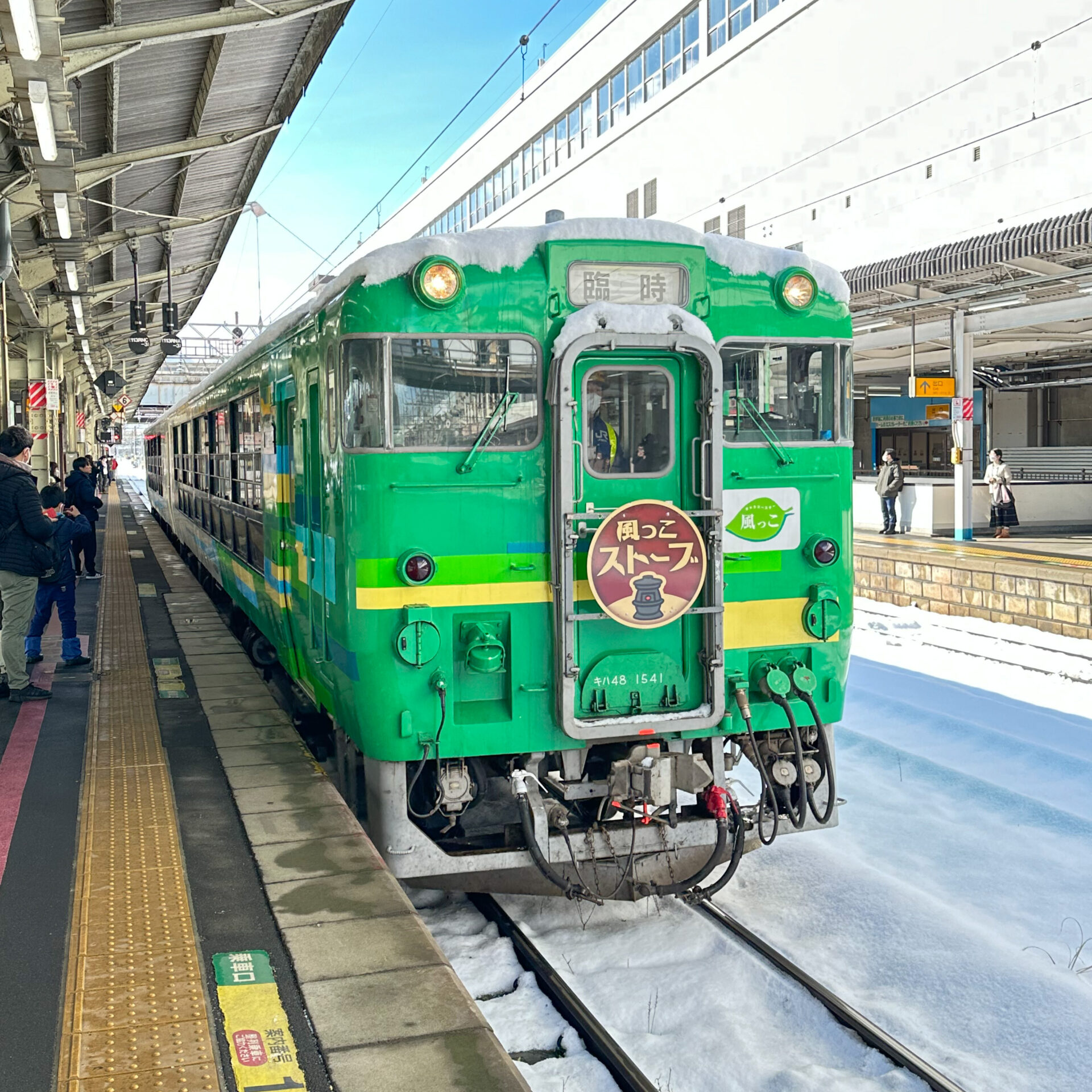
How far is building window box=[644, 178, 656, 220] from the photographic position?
29.6 meters

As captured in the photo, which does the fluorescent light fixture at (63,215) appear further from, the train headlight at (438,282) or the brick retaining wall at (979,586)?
the brick retaining wall at (979,586)

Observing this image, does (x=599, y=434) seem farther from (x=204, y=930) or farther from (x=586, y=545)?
(x=204, y=930)

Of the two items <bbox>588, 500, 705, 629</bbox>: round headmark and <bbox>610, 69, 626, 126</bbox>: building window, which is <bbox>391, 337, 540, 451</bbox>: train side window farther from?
<bbox>610, 69, 626, 126</bbox>: building window

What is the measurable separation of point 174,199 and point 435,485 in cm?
1185

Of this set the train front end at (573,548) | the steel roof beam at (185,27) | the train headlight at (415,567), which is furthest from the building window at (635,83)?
the train headlight at (415,567)

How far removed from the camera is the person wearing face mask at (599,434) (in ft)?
16.6

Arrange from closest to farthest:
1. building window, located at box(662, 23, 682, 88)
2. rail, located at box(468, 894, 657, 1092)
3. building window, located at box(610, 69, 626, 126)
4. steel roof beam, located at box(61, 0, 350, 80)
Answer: rail, located at box(468, 894, 657, 1092), steel roof beam, located at box(61, 0, 350, 80), building window, located at box(662, 23, 682, 88), building window, located at box(610, 69, 626, 126)

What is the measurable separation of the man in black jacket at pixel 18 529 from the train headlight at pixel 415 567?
409cm

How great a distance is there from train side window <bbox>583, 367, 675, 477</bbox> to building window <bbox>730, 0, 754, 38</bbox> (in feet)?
73.9

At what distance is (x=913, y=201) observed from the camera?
20.9m

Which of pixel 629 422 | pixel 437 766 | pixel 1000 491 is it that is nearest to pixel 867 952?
pixel 437 766

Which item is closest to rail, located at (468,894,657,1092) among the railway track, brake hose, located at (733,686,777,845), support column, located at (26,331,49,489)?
the railway track

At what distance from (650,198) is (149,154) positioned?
2038 centimetres

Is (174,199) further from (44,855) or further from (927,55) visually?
(927,55)
